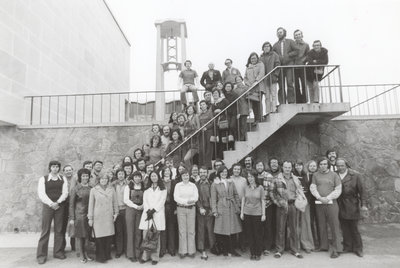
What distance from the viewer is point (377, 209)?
7.21 meters

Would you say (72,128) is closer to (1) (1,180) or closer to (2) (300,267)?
(1) (1,180)

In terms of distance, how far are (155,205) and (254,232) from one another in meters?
1.67

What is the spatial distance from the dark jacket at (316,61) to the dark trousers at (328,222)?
2.79 metres

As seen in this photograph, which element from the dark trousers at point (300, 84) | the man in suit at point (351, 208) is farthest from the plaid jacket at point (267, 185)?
the dark trousers at point (300, 84)

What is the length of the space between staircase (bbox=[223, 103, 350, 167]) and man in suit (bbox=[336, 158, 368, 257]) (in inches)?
58.5

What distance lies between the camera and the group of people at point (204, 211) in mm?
4742

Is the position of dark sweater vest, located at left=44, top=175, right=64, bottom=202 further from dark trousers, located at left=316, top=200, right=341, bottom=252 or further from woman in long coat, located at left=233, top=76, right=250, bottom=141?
dark trousers, located at left=316, top=200, right=341, bottom=252

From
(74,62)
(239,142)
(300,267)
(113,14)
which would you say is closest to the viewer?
(300,267)

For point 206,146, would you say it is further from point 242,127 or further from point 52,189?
point 52,189

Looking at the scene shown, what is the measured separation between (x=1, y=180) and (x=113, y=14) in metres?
9.60

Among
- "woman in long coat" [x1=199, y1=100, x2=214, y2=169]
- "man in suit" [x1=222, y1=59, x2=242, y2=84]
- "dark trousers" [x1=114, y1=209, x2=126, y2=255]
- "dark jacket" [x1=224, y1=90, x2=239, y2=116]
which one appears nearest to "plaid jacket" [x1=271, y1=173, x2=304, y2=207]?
"woman in long coat" [x1=199, y1=100, x2=214, y2=169]

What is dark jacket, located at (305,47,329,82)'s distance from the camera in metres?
6.27

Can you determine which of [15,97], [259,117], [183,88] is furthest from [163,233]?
[15,97]

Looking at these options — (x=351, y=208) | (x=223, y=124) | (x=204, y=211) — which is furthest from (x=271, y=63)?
(x=204, y=211)
